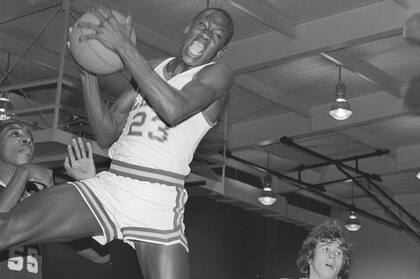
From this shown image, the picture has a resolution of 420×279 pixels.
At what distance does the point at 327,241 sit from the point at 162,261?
1.18 m

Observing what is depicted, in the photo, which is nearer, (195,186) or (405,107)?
(195,186)

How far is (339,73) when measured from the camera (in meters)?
12.5

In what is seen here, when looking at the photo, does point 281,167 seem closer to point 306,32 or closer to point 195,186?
point 195,186

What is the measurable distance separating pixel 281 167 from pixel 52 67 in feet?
23.7

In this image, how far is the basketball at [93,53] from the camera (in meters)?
3.34

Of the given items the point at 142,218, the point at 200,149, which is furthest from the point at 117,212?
the point at 200,149

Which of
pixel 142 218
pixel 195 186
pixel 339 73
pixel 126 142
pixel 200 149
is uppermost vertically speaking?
pixel 339 73

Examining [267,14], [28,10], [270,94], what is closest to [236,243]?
[270,94]

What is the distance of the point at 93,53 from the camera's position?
11.1 ft

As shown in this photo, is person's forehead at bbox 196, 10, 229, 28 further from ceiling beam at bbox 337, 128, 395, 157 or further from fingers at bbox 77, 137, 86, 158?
ceiling beam at bbox 337, 128, 395, 157

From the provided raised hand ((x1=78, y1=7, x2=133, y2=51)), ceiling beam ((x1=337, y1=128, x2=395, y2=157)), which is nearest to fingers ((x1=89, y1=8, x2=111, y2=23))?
raised hand ((x1=78, y1=7, x2=133, y2=51))

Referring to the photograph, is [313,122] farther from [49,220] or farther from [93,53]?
[49,220]

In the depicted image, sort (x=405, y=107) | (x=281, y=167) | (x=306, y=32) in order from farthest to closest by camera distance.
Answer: (x=281, y=167), (x=405, y=107), (x=306, y=32)

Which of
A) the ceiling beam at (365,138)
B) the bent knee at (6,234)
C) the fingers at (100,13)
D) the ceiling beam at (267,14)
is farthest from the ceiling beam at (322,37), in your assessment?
the bent knee at (6,234)
